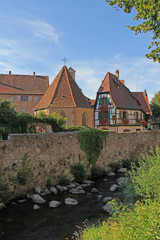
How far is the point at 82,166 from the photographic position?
13.2 m

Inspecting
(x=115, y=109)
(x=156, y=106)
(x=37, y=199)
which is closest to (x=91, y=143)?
(x=37, y=199)

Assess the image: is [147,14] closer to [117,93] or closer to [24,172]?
[24,172]

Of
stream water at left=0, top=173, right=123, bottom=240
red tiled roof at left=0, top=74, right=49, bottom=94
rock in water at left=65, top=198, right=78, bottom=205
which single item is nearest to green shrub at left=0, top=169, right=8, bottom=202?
stream water at left=0, top=173, right=123, bottom=240

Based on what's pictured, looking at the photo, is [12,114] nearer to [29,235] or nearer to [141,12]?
[29,235]

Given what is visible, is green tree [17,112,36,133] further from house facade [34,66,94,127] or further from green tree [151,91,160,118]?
green tree [151,91,160,118]

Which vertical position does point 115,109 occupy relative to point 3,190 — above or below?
above

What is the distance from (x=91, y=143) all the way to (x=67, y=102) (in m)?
8.89

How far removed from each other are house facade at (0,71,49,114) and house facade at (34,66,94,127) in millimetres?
12280

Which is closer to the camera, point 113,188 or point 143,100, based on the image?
point 113,188

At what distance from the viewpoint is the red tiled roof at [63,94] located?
22.4 metres

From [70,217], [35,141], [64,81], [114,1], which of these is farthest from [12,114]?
[64,81]

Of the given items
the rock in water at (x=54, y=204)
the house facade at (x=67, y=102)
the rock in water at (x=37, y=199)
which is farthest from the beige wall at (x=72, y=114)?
the rock in water at (x=54, y=204)

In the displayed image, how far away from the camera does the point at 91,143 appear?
1452cm

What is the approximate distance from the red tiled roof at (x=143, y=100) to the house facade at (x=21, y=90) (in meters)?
15.9
